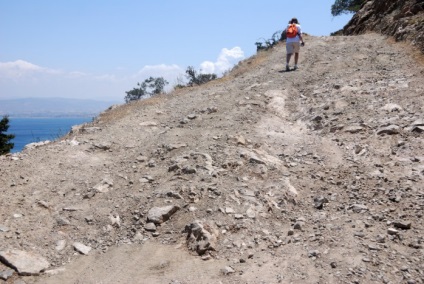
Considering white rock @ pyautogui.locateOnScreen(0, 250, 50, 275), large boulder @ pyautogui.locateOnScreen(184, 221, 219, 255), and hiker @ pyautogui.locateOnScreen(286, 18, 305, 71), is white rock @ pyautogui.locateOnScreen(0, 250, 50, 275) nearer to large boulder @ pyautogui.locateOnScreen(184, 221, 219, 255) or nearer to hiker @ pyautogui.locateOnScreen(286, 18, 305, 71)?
large boulder @ pyautogui.locateOnScreen(184, 221, 219, 255)

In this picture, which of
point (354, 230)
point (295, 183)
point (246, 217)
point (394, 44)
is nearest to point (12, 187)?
point (246, 217)

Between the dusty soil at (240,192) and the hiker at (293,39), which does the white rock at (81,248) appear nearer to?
the dusty soil at (240,192)

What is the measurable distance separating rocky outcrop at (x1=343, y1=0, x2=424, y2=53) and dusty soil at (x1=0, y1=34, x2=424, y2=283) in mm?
4830

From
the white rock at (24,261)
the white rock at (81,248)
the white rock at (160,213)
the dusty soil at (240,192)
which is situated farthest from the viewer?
the white rock at (160,213)

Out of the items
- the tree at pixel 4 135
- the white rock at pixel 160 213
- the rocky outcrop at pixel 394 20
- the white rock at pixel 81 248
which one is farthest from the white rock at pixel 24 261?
the tree at pixel 4 135

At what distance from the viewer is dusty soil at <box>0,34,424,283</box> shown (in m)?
5.03

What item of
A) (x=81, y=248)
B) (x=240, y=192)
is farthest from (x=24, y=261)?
(x=240, y=192)

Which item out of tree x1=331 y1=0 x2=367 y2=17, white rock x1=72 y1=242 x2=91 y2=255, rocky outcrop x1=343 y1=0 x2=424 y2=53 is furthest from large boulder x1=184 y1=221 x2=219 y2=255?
tree x1=331 y1=0 x2=367 y2=17

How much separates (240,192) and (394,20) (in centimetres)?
1528

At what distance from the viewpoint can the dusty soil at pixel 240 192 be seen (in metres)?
5.03

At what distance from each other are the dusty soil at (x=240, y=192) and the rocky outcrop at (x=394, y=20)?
4.83 meters

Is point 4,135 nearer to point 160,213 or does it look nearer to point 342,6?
point 160,213

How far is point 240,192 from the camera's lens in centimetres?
652

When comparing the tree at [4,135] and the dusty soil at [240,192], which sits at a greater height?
the dusty soil at [240,192]
